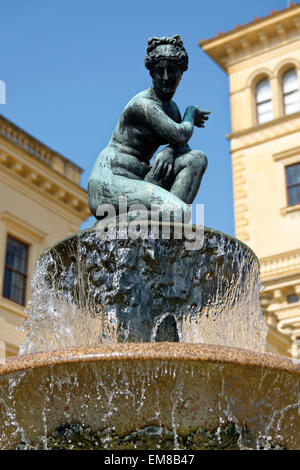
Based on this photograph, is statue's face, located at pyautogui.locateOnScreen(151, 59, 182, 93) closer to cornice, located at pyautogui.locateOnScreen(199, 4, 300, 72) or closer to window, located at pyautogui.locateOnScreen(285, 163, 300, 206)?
window, located at pyautogui.locateOnScreen(285, 163, 300, 206)

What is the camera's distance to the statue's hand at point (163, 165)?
5848mm

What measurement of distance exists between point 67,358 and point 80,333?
5.31ft

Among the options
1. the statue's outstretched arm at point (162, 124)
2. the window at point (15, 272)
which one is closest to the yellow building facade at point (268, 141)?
the window at point (15, 272)

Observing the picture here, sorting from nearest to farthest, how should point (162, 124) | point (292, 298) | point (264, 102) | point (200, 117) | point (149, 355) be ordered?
point (149, 355)
point (162, 124)
point (200, 117)
point (292, 298)
point (264, 102)

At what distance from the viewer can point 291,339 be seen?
24.5m

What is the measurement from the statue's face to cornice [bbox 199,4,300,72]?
26120 millimetres

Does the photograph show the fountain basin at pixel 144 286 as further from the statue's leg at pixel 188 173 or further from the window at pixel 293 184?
the window at pixel 293 184

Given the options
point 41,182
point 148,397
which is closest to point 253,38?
point 41,182

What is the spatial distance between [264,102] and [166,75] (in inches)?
1055

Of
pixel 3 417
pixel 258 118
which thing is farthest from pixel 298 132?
pixel 3 417

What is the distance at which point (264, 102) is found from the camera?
3192 centimetres

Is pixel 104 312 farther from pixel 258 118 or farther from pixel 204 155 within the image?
pixel 258 118

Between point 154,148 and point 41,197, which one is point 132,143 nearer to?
point 154,148

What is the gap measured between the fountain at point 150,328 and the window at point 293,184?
23039mm
